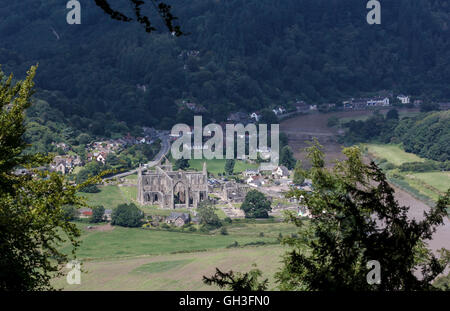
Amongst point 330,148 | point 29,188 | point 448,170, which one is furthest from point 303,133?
point 29,188

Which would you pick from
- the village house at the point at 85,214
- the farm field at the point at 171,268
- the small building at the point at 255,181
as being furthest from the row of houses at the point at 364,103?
the farm field at the point at 171,268

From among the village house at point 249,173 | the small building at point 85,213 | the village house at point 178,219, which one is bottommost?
the village house at point 178,219

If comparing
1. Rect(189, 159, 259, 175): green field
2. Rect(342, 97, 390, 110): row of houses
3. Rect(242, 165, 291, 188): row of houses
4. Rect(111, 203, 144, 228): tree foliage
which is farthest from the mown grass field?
Rect(342, 97, 390, 110): row of houses

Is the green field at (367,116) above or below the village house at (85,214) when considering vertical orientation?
above

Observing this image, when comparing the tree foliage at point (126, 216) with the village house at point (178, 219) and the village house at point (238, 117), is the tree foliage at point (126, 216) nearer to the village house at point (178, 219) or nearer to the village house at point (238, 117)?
the village house at point (178, 219)

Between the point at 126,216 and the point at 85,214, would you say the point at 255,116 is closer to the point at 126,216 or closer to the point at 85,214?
the point at 85,214

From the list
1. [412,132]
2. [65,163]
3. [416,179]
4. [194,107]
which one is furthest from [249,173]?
[194,107]
